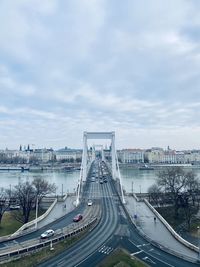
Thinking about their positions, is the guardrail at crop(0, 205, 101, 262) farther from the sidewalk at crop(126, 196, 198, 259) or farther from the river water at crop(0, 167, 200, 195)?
the river water at crop(0, 167, 200, 195)

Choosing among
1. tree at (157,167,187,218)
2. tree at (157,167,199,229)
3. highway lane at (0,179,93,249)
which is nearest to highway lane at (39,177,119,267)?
highway lane at (0,179,93,249)

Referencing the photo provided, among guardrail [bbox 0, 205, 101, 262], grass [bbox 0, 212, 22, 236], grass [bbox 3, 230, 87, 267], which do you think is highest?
guardrail [bbox 0, 205, 101, 262]

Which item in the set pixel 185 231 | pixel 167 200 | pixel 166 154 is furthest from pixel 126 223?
pixel 166 154

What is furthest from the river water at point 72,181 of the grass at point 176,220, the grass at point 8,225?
the grass at point 8,225

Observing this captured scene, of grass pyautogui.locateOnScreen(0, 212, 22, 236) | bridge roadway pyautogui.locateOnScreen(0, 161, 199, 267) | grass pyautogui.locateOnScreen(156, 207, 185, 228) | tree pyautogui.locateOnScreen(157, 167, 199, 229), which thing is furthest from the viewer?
tree pyautogui.locateOnScreen(157, 167, 199, 229)

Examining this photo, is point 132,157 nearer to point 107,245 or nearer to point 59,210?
point 59,210

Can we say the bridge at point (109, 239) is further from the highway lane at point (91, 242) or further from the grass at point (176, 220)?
Result: the grass at point (176, 220)
